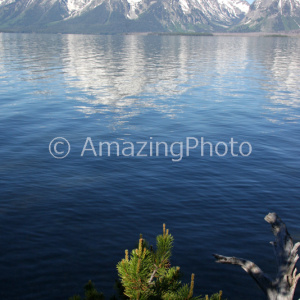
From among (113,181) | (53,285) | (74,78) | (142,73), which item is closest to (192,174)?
(113,181)

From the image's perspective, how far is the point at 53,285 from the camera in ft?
42.2

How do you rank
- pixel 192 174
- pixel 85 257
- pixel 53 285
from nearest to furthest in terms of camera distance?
pixel 53 285, pixel 85 257, pixel 192 174

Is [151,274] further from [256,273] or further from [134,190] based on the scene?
[134,190]

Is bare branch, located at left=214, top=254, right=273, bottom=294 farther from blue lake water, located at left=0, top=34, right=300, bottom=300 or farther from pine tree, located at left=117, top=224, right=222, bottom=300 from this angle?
blue lake water, located at left=0, top=34, right=300, bottom=300

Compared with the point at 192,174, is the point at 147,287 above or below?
above

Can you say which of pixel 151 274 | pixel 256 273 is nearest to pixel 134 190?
pixel 256 273

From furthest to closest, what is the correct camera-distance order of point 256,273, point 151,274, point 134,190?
point 134,190 < point 256,273 < point 151,274

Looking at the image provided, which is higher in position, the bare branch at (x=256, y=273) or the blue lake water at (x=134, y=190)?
the bare branch at (x=256, y=273)

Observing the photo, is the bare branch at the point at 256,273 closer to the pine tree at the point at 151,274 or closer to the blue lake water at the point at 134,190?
the pine tree at the point at 151,274

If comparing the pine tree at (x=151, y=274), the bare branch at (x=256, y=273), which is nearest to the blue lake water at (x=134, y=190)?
the bare branch at (x=256, y=273)

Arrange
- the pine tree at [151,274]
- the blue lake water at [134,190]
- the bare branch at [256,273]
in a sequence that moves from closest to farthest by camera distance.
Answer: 1. the pine tree at [151,274]
2. the bare branch at [256,273]
3. the blue lake water at [134,190]

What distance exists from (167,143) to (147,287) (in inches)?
909

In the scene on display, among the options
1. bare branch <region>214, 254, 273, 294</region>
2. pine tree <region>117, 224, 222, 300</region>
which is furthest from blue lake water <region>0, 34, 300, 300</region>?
pine tree <region>117, 224, 222, 300</region>

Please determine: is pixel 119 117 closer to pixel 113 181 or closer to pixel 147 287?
pixel 113 181
